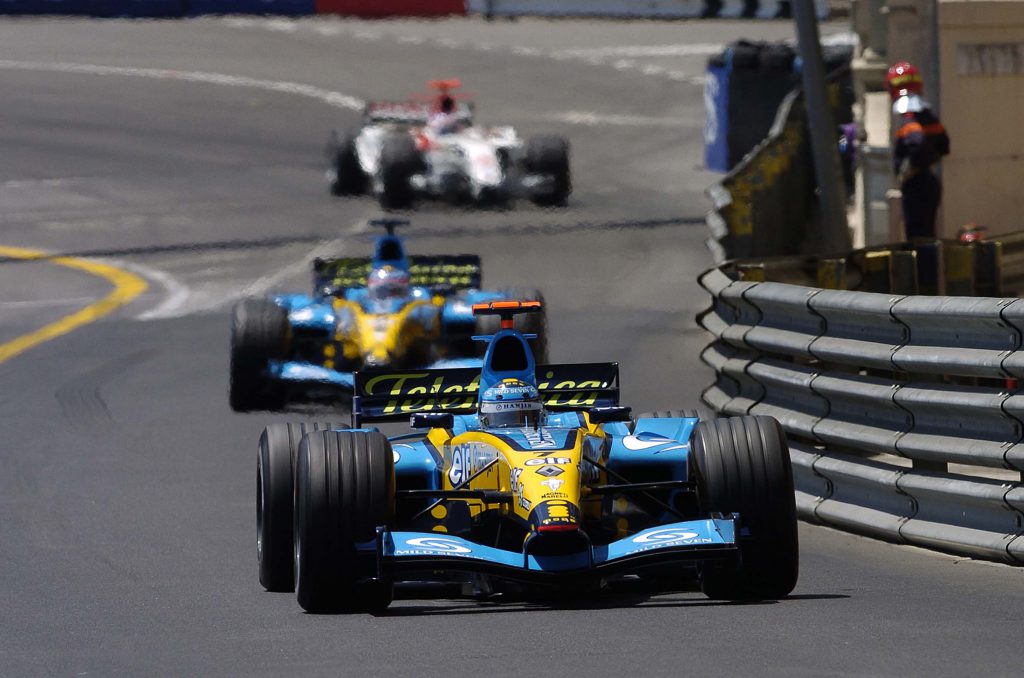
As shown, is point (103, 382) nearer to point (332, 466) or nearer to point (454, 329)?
point (454, 329)

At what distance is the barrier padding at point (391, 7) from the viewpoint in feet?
139

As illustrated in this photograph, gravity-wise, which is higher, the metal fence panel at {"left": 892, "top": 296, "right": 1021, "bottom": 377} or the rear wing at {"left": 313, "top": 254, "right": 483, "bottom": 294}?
the rear wing at {"left": 313, "top": 254, "right": 483, "bottom": 294}

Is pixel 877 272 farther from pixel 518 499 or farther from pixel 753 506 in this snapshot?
pixel 518 499

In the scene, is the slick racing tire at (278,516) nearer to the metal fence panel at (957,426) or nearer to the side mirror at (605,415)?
the side mirror at (605,415)

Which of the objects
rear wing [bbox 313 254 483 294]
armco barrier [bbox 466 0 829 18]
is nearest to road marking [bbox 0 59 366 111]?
armco barrier [bbox 466 0 829 18]

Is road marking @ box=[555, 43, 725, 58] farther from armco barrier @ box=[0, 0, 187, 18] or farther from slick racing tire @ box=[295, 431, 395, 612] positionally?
slick racing tire @ box=[295, 431, 395, 612]

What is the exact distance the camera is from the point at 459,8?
42969 mm

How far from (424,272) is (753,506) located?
27.3 feet

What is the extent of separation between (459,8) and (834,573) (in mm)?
34753

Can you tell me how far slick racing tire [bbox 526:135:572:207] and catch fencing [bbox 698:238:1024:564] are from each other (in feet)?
49.0

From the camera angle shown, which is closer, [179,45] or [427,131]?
[427,131]

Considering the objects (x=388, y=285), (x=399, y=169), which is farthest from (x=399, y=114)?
(x=388, y=285)

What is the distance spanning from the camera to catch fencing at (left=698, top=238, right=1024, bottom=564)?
9.26 meters

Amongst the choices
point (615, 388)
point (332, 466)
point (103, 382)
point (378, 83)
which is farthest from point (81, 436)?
point (378, 83)
